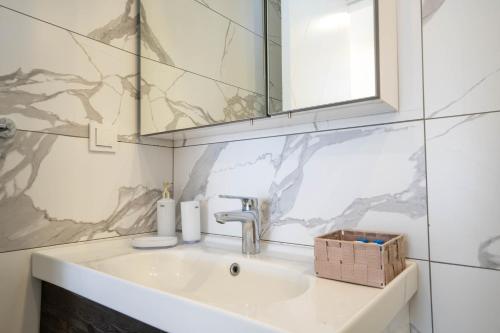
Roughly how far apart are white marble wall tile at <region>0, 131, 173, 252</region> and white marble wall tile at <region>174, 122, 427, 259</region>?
A: 0.81 ft

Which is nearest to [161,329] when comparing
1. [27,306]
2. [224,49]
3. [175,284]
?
[175,284]

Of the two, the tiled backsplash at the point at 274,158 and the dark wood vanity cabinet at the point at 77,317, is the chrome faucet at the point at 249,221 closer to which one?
the tiled backsplash at the point at 274,158

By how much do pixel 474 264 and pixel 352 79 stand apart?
19.8 inches

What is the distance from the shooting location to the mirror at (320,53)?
770mm

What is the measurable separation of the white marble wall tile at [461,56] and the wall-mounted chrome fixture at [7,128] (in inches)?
44.1

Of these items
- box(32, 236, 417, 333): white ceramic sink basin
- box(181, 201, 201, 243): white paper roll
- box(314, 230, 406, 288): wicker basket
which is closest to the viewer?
box(32, 236, 417, 333): white ceramic sink basin

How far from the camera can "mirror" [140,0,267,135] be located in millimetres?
1025

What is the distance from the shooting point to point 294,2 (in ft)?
3.11

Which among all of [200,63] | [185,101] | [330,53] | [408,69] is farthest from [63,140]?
[408,69]

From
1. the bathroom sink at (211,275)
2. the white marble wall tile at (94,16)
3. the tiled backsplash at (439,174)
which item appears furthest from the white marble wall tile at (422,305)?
the white marble wall tile at (94,16)

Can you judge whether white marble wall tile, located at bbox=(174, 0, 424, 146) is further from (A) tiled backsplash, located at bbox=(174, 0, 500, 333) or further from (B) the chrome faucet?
(B) the chrome faucet

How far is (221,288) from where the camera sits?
0.96 meters

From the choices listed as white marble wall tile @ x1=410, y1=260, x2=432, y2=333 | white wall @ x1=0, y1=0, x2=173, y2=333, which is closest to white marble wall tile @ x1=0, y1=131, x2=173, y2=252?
white wall @ x1=0, y1=0, x2=173, y2=333

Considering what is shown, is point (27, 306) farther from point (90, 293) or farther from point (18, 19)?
point (18, 19)
